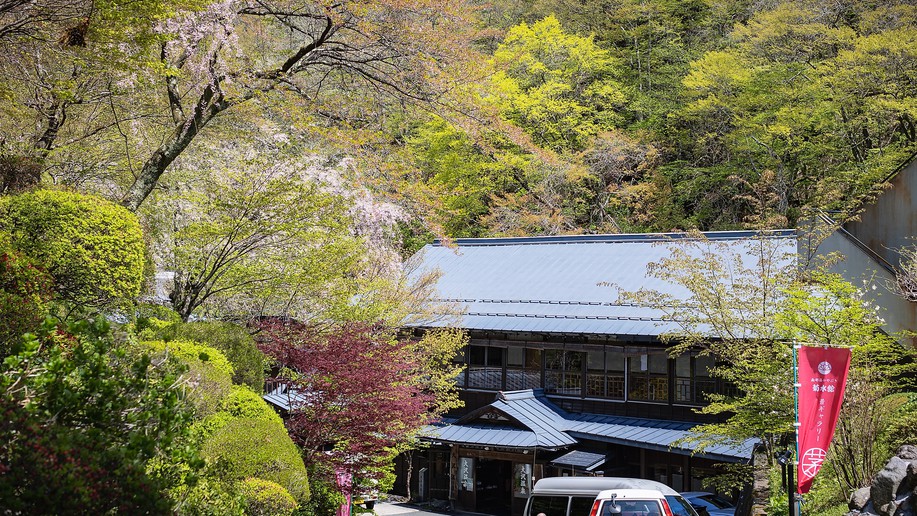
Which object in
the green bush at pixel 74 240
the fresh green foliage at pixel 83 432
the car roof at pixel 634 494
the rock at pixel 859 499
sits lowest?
the car roof at pixel 634 494

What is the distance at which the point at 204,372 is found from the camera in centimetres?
1005

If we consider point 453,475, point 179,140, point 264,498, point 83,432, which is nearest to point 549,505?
point 264,498

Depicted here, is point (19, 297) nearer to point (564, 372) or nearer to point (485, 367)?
point (564, 372)

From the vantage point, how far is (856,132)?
3212 cm

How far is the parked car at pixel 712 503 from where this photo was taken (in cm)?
1828

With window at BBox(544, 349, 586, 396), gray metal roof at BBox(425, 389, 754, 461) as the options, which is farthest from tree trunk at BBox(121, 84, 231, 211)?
window at BBox(544, 349, 586, 396)

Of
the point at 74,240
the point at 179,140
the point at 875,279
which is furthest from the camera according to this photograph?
the point at 875,279

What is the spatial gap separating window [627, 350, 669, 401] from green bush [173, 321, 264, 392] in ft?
43.2

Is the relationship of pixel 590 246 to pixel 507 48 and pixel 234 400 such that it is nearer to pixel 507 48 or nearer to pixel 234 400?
pixel 507 48

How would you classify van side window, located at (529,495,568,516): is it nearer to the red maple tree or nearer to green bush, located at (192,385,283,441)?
the red maple tree

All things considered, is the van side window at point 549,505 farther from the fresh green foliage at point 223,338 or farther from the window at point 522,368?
the window at point 522,368

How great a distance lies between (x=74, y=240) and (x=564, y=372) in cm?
1782

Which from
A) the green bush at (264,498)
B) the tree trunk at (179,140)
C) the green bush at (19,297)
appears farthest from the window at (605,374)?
the green bush at (19,297)

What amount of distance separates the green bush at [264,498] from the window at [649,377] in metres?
15.0
